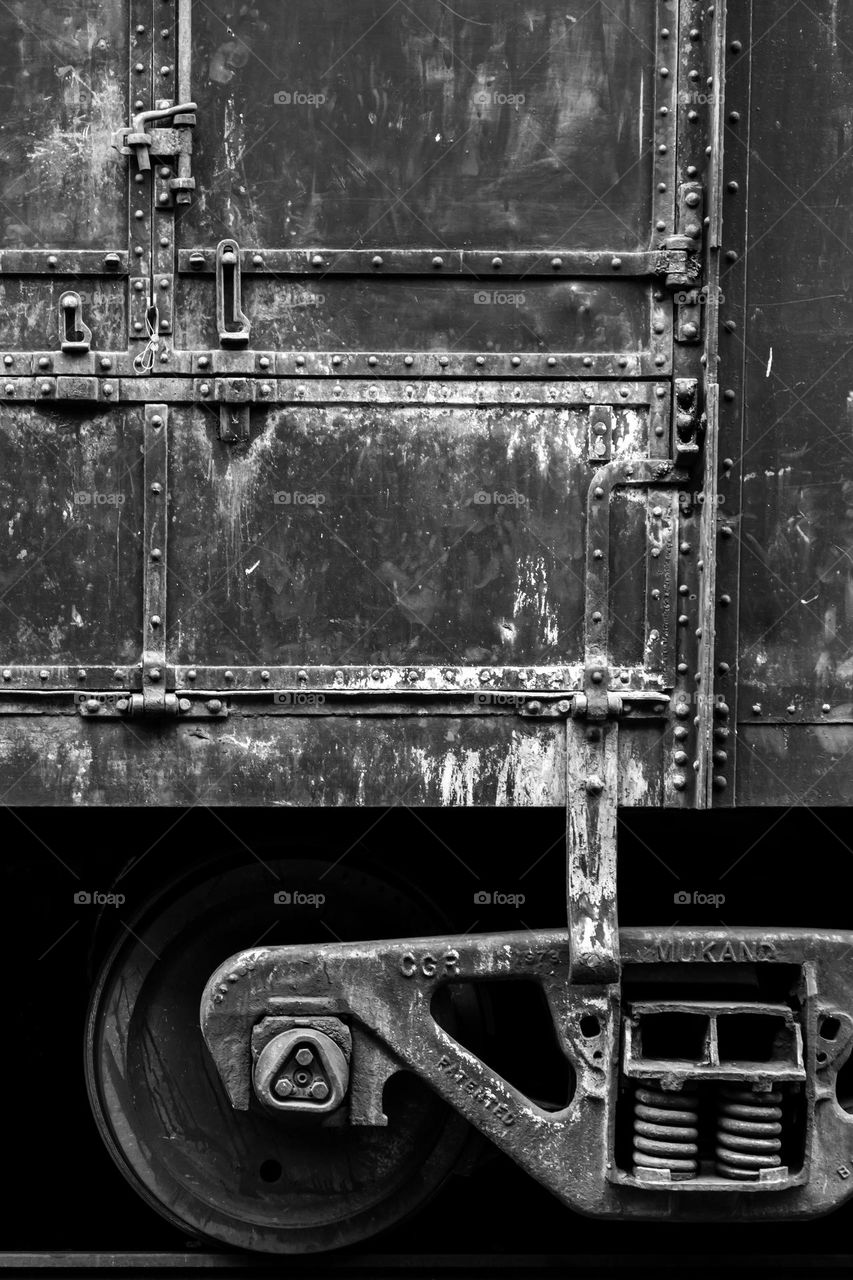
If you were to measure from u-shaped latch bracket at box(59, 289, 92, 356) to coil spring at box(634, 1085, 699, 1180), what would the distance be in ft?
7.46

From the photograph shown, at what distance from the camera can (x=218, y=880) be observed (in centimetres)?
337

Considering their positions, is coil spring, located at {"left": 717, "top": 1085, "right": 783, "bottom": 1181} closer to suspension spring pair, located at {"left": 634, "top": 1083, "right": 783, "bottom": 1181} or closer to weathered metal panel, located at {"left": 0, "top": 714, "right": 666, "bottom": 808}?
suspension spring pair, located at {"left": 634, "top": 1083, "right": 783, "bottom": 1181}

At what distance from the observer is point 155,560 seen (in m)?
2.94

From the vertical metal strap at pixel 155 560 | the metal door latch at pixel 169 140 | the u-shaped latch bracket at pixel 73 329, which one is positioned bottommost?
the vertical metal strap at pixel 155 560

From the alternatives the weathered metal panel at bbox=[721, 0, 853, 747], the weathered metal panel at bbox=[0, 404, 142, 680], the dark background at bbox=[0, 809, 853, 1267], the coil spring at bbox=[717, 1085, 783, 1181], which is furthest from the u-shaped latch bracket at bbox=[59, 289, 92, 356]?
the coil spring at bbox=[717, 1085, 783, 1181]

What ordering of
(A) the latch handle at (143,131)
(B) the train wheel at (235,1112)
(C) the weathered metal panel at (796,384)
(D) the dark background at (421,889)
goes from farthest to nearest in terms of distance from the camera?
1. (D) the dark background at (421,889)
2. (B) the train wheel at (235,1112)
3. (C) the weathered metal panel at (796,384)
4. (A) the latch handle at (143,131)

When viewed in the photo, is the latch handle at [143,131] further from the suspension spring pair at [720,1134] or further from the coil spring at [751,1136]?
the coil spring at [751,1136]

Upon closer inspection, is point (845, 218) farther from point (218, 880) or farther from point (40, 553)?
point (218, 880)

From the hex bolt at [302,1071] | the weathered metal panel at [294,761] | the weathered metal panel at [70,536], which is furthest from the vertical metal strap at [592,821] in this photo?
the weathered metal panel at [70,536]

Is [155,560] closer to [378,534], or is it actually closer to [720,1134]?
[378,534]

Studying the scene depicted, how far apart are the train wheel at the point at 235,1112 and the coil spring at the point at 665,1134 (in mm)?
628

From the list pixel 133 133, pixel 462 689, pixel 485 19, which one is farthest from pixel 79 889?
pixel 485 19

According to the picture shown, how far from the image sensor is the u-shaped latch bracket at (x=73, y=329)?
289cm

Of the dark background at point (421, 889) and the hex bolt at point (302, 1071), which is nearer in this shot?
the hex bolt at point (302, 1071)
